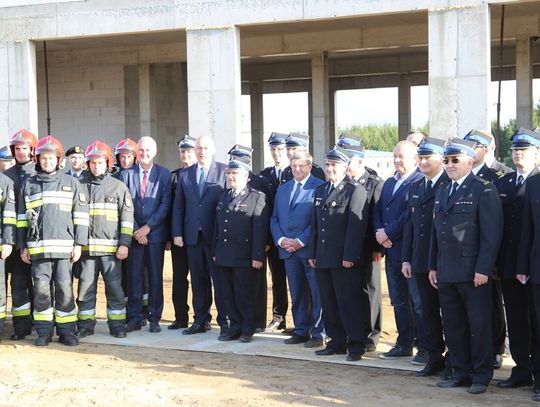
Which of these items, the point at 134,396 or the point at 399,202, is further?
the point at 399,202

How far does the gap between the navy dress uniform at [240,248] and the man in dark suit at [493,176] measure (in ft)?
7.52

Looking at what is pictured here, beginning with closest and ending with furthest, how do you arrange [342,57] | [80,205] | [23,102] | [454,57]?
[80,205] < [454,57] < [23,102] < [342,57]

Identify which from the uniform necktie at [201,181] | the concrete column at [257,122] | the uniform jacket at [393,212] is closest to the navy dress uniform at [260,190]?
the uniform necktie at [201,181]

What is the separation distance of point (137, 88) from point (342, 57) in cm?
700

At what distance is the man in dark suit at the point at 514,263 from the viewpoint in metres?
6.28

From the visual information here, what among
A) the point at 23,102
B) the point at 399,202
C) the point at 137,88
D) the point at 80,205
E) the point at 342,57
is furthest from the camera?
the point at 342,57

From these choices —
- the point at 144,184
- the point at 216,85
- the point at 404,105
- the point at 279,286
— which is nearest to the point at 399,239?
the point at 279,286

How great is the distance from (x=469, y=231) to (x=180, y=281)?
12.0ft

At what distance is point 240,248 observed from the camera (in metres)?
8.18

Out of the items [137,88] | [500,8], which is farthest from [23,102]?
[500,8]

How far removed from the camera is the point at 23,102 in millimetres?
14516

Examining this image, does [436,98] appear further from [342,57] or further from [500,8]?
[342,57]

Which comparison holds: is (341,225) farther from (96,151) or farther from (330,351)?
(96,151)

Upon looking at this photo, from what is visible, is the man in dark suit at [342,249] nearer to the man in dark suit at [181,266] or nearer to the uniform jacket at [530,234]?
the uniform jacket at [530,234]
